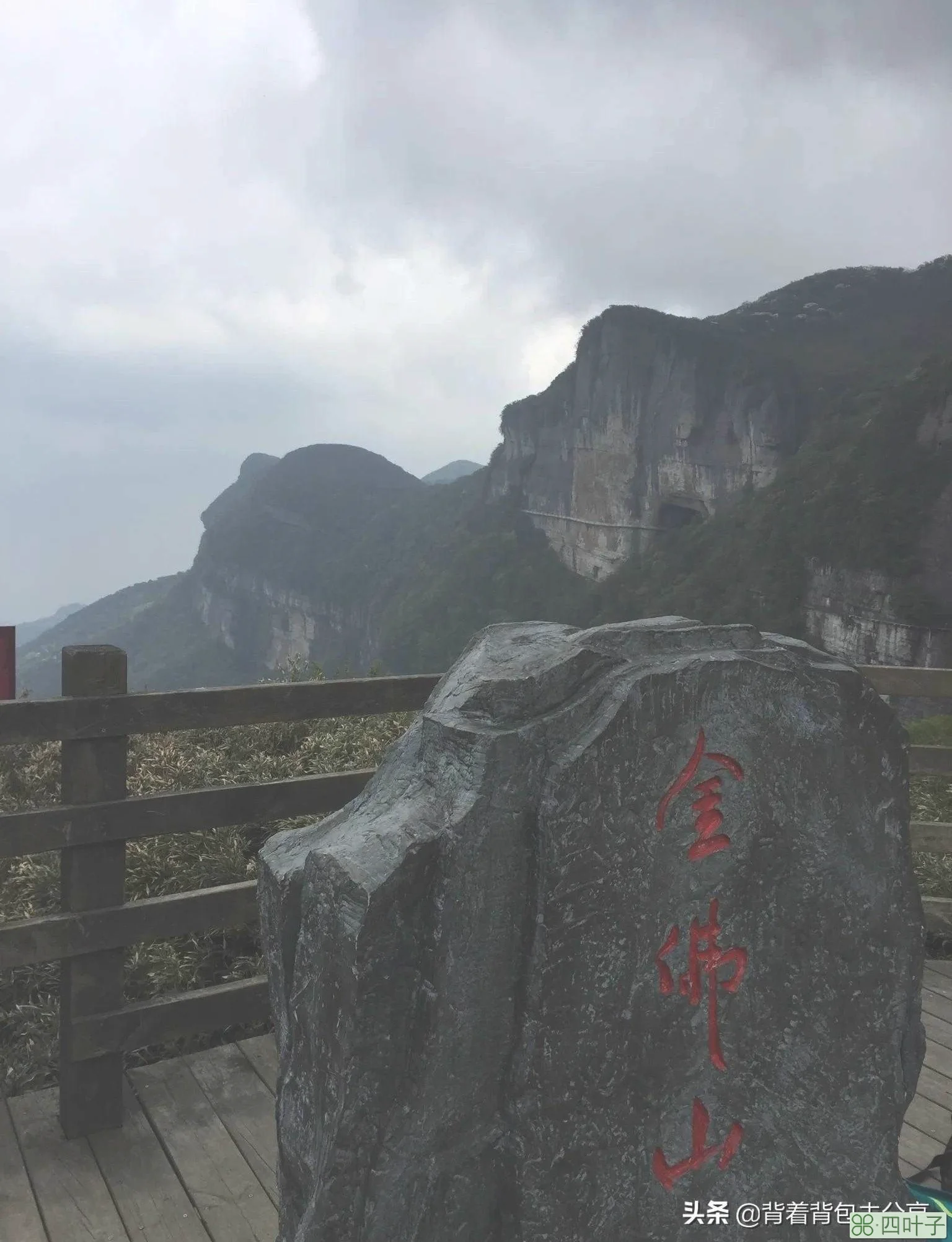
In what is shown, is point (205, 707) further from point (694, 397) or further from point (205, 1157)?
point (694, 397)

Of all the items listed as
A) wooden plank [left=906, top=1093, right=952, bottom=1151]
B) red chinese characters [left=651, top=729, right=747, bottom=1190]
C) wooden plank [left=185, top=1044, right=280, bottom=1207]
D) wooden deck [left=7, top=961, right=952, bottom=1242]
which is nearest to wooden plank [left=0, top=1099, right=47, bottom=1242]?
wooden deck [left=7, top=961, right=952, bottom=1242]

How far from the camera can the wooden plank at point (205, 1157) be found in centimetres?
239

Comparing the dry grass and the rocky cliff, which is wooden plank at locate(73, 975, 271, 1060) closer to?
the dry grass

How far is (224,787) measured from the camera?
2887mm

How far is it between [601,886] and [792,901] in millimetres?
543

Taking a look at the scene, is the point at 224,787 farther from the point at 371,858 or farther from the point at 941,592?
the point at 941,592

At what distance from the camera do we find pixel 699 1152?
194cm

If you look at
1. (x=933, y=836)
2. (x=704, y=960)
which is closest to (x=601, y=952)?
(x=704, y=960)

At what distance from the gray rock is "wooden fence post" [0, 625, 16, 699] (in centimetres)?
188

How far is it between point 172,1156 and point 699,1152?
1558mm

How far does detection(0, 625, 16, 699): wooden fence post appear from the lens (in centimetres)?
338

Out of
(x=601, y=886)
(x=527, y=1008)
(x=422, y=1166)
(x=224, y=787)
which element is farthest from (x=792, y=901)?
(x=224, y=787)

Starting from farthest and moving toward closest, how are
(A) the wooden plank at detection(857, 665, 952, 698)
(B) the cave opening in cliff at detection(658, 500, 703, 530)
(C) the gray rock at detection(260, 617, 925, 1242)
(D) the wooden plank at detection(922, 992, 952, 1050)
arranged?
(B) the cave opening in cliff at detection(658, 500, 703, 530) < (A) the wooden plank at detection(857, 665, 952, 698) < (D) the wooden plank at detection(922, 992, 952, 1050) < (C) the gray rock at detection(260, 617, 925, 1242)

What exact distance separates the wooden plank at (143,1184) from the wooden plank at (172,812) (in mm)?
863
